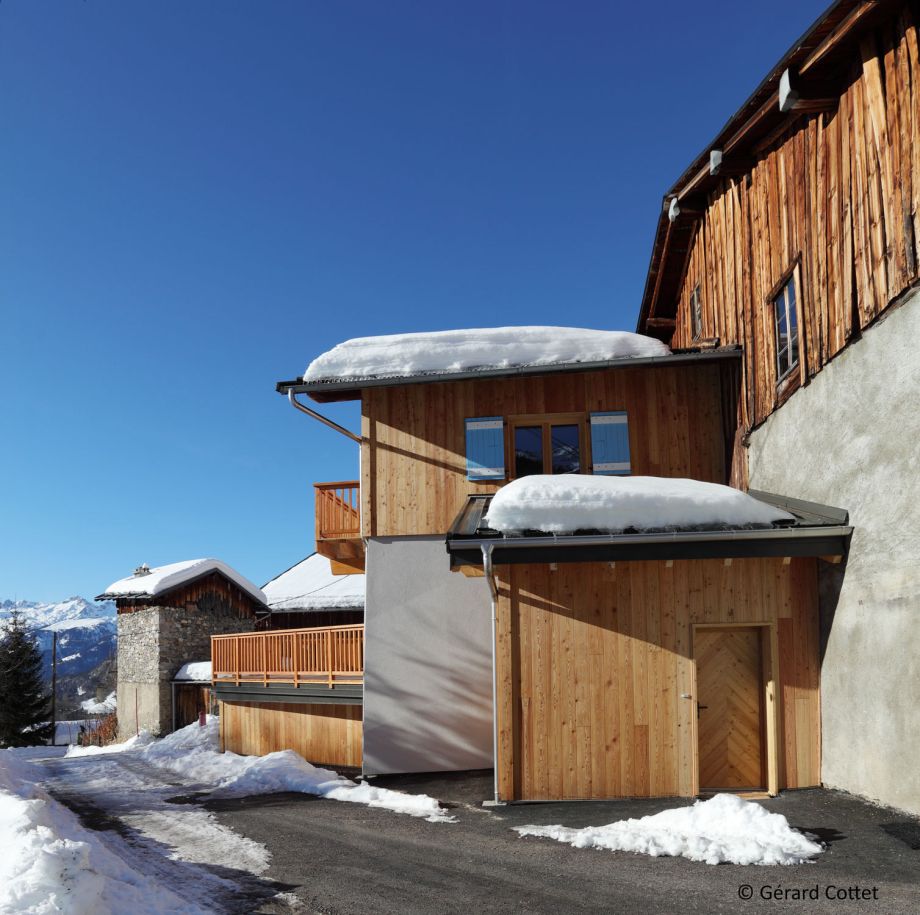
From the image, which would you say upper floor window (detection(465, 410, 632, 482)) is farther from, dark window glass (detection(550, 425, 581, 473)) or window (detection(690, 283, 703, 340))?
window (detection(690, 283, 703, 340))

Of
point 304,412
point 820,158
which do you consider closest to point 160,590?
point 304,412

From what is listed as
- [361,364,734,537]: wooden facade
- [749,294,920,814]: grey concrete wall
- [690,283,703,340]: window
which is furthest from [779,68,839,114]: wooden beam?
[690,283,703,340]: window

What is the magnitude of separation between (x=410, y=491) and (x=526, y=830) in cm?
661

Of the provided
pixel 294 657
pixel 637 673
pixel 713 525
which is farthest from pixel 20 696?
pixel 713 525

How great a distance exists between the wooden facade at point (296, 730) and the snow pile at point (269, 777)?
41cm

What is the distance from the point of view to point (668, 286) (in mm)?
17438

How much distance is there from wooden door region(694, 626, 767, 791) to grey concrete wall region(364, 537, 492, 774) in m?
4.32

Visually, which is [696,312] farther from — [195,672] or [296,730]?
[195,672]

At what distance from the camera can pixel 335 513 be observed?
1480 centimetres

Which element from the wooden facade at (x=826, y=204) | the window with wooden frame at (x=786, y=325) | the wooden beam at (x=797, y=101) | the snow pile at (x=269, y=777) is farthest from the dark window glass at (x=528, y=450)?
the wooden beam at (x=797, y=101)

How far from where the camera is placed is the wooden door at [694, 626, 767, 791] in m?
9.55

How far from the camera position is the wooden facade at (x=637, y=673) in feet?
30.3

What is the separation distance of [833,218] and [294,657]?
11904 mm

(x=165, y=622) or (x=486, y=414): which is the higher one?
(x=486, y=414)
